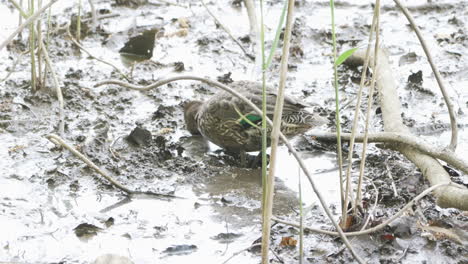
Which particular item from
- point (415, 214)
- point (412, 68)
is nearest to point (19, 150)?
point (415, 214)

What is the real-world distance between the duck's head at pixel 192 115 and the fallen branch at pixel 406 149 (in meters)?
1.53

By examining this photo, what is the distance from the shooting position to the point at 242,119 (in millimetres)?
5555

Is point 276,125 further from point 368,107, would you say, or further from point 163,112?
point 163,112

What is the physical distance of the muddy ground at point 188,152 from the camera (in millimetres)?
4227

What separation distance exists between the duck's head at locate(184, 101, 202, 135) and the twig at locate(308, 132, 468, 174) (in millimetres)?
1121

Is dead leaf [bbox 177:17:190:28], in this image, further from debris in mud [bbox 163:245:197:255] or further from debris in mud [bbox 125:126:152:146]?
debris in mud [bbox 163:245:197:255]

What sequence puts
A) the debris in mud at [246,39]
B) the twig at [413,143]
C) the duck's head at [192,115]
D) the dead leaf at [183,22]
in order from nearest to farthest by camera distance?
the twig at [413,143], the duck's head at [192,115], the debris in mud at [246,39], the dead leaf at [183,22]

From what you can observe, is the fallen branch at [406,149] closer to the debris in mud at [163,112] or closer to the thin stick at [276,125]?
the thin stick at [276,125]

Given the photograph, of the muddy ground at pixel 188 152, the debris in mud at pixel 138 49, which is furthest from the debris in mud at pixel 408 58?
the debris in mud at pixel 138 49

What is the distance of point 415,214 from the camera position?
444cm

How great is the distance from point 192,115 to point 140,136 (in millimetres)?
557

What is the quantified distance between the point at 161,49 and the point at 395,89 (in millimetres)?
2831

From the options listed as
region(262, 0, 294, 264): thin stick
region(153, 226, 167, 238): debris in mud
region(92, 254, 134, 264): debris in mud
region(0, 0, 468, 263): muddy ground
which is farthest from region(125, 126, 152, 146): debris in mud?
region(262, 0, 294, 264): thin stick

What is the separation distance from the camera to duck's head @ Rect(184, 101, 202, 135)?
6102 millimetres
